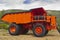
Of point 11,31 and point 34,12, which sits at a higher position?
point 34,12

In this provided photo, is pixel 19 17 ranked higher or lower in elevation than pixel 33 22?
higher

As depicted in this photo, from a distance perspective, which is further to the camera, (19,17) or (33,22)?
(19,17)

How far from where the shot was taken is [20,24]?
20.3 m

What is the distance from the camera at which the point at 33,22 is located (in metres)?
19.2

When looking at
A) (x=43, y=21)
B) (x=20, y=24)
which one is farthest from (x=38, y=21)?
(x=20, y=24)

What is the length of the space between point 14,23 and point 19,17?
80cm

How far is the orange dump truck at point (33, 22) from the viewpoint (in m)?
18.5

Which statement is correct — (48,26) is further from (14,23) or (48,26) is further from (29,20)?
(14,23)

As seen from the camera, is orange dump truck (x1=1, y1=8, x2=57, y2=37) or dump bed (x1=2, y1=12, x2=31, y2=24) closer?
orange dump truck (x1=1, y1=8, x2=57, y2=37)

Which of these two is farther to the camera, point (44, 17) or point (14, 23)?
point (14, 23)

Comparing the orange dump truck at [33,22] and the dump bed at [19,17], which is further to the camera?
the dump bed at [19,17]

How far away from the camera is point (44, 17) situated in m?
18.8

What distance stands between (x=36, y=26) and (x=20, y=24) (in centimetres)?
194

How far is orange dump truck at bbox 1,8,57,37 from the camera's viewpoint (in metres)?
18.5
